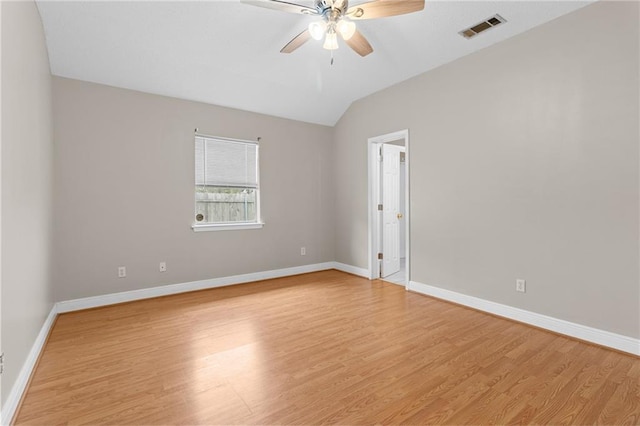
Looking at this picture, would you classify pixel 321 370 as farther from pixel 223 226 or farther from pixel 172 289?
pixel 223 226

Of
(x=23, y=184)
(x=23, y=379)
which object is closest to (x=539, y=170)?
(x=23, y=184)

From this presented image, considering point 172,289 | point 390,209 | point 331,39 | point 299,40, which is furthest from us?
point 390,209

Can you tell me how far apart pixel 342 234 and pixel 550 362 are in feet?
11.4

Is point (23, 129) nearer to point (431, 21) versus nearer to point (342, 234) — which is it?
point (431, 21)

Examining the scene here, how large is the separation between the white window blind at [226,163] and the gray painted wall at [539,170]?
2328mm

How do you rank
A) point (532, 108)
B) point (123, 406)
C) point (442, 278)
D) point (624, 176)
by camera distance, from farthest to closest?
point (442, 278) < point (532, 108) < point (624, 176) < point (123, 406)

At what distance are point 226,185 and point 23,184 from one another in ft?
8.36

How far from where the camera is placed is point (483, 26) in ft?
9.84

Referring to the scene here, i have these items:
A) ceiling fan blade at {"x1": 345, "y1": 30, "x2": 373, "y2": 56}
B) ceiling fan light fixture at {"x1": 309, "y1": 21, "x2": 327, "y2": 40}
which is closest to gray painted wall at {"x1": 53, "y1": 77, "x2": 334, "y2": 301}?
ceiling fan blade at {"x1": 345, "y1": 30, "x2": 373, "y2": 56}

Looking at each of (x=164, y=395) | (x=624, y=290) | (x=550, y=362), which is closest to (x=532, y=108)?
(x=624, y=290)

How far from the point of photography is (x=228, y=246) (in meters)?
4.54

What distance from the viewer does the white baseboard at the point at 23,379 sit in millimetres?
1651

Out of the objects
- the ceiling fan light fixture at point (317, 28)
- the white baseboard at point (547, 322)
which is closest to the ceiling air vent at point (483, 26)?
the ceiling fan light fixture at point (317, 28)

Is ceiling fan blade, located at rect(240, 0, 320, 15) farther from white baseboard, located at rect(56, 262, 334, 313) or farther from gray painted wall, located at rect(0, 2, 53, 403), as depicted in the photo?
white baseboard, located at rect(56, 262, 334, 313)
